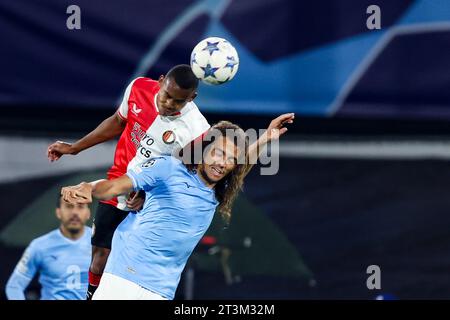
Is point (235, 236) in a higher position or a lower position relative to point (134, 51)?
lower

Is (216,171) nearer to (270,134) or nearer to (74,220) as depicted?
(270,134)

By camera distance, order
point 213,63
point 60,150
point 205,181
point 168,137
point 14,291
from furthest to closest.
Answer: point 14,291 < point 60,150 < point 168,137 < point 213,63 < point 205,181

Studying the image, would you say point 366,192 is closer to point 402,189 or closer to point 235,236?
point 402,189

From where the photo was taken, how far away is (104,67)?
11.2m

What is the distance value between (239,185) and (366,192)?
4.70 metres

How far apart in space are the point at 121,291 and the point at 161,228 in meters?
0.48

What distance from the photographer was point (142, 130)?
7.91 m

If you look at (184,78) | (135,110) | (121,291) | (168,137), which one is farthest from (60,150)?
(121,291)

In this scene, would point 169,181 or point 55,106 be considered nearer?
point 169,181

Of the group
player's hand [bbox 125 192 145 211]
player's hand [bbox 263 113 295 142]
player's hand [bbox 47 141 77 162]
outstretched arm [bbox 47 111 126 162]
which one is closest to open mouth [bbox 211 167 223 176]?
player's hand [bbox 263 113 295 142]

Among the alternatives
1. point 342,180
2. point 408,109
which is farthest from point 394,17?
point 342,180

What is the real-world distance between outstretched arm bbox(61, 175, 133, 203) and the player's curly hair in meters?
0.55

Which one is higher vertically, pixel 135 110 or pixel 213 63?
pixel 213 63

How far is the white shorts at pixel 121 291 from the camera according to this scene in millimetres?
6570
